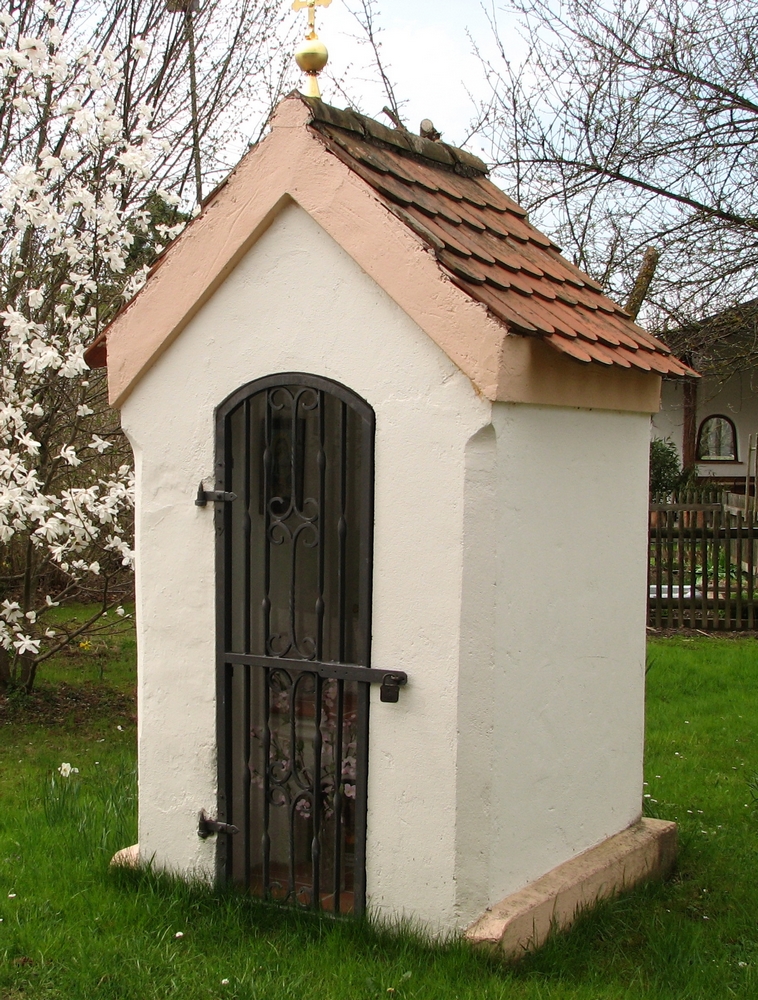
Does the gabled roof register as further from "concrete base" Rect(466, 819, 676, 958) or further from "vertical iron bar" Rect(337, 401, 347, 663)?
"concrete base" Rect(466, 819, 676, 958)

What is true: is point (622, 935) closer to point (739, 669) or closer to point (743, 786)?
point (743, 786)

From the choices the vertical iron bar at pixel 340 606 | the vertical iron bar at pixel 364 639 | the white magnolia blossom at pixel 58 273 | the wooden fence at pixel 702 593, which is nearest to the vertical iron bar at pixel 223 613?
the vertical iron bar at pixel 340 606

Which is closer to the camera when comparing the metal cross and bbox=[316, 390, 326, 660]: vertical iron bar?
bbox=[316, 390, 326, 660]: vertical iron bar

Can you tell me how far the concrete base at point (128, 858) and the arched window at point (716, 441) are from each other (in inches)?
871

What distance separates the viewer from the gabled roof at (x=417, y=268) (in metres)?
3.56

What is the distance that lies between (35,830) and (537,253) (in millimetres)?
3392

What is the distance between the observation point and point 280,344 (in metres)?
3.97

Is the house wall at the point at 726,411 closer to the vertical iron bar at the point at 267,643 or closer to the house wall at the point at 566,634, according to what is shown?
the house wall at the point at 566,634

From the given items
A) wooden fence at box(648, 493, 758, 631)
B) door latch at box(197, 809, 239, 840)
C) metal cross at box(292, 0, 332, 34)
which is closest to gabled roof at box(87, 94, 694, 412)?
metal cross at box(292, 0, 332, 34)

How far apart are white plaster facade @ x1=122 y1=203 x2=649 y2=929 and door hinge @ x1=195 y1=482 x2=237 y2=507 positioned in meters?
0.05

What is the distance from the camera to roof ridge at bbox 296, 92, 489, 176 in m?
3.96

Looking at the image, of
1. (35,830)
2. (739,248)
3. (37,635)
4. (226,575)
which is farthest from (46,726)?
(739,248)

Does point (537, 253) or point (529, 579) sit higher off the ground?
point (537, 253)

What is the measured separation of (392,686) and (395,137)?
2144 millimetres
